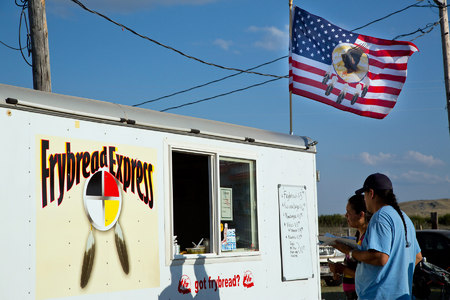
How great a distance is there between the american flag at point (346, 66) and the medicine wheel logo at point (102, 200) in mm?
5354

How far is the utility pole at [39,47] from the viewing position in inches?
359

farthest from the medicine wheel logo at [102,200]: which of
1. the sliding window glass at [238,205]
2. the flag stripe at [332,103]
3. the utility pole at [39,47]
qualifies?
the flag stripe at [332,103]

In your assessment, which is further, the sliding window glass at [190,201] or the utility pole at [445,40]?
the utility pole at [445,40]

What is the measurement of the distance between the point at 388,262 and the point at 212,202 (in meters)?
2.81

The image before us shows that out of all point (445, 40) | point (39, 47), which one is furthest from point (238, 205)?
point (445, 40)

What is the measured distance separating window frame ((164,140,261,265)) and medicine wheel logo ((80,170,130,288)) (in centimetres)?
57

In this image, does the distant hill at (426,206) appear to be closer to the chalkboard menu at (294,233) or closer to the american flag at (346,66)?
the american flag at (346,66)

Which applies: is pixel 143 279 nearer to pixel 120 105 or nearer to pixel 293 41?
pixel 120 105

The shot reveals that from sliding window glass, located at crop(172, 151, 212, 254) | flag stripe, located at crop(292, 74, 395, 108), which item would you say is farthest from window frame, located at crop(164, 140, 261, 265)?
flag stripe, located at crop(292, 74, 395, 108)

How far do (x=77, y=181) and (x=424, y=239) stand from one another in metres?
11.2

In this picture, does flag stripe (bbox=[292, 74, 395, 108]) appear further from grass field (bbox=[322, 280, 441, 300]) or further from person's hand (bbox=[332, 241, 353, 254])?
person's hand (bbox=[332, 241, 353, 254])

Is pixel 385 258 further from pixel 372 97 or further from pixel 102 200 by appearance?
pixel 372 97

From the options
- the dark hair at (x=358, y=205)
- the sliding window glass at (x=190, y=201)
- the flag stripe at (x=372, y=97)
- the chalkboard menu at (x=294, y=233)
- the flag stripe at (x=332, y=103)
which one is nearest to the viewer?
the dark hair at (x=358, y=205)

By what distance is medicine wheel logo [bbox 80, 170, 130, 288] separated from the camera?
5.26 metres
